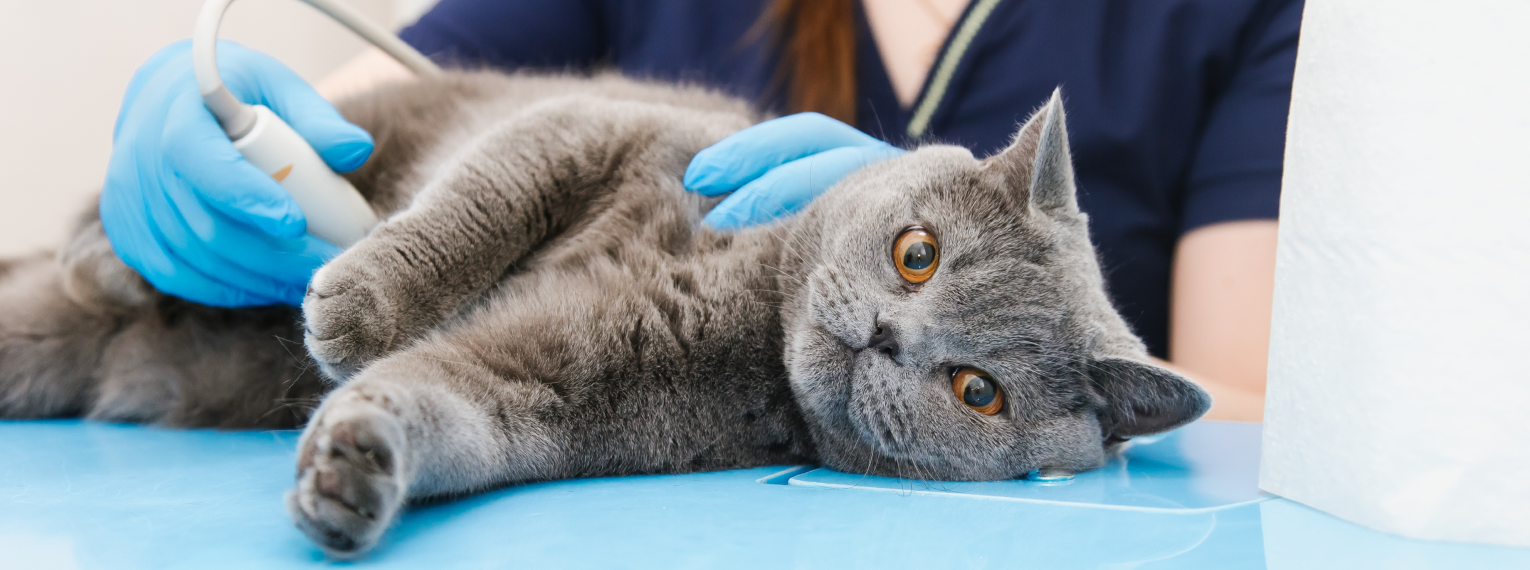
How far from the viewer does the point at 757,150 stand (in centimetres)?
110

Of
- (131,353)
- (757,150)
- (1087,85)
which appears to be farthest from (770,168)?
(131,353)

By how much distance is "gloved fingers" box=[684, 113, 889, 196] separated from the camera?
1058mm

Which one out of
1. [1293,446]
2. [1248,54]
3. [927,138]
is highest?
[1248,54]

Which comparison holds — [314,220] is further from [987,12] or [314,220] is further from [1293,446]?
[987,12]

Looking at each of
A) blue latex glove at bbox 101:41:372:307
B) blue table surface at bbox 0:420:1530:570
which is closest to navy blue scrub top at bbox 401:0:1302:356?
blue latex glove at bbox 101:41:372:307

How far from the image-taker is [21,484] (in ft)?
2.24

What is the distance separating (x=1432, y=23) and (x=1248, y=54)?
3.81 feet

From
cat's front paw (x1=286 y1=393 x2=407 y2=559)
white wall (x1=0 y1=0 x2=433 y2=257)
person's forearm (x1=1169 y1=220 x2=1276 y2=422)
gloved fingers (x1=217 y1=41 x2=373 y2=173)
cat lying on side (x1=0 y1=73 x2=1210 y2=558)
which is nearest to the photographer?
cat's front paw (x1=286 y1=393 x2=407 y2=559)

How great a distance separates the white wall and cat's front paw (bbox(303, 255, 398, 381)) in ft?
4.79

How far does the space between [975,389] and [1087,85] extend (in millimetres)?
982

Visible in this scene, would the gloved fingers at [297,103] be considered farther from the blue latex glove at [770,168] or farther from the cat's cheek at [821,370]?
the cat's cheek at [821,370]

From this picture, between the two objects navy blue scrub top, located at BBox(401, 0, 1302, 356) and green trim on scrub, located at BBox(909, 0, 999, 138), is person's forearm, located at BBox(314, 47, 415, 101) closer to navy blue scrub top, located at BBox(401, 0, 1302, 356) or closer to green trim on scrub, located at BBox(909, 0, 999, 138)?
navy blue scrub top, located at BBox(401, 0, 1302, 356)

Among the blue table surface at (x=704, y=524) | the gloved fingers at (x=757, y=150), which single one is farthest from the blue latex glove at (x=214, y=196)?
the gloved fingers at (x=757, y=150)

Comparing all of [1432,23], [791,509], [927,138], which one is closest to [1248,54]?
[927,138]
